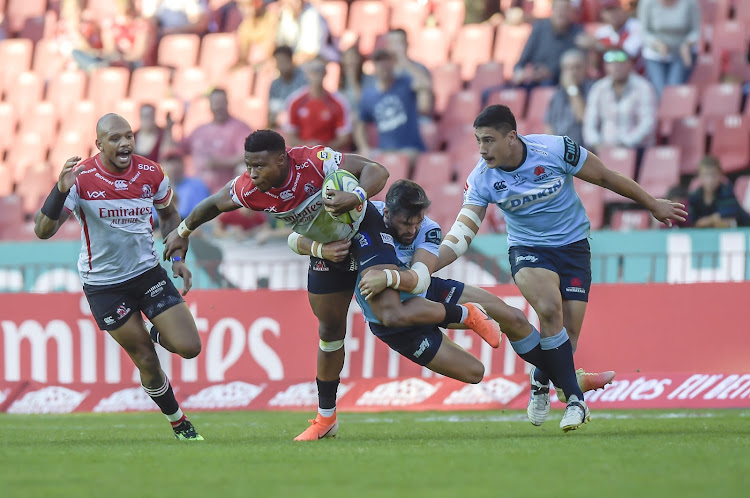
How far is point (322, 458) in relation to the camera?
24.6 ft

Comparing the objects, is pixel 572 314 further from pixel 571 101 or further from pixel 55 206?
pixel 571 101

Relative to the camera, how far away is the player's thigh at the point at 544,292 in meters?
9.15

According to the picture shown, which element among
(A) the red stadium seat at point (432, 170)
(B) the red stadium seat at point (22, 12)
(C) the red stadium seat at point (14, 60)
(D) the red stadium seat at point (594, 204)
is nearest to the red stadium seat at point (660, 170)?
(D) the red stadium seat at point (594, 204)

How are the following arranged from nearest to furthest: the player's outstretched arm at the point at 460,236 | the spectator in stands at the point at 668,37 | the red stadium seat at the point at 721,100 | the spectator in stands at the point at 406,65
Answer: the player's outstretched arm at the point at 460,236
the red stadium seat at the point at 721,100
the spectator in stands at the point at 668,37
the spectator in stands at the point at 406,65

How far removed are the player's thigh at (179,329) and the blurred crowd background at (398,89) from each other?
565cm

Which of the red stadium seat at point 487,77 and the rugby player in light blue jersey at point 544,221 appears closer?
the rugby player in light blue jersey at point 544,221

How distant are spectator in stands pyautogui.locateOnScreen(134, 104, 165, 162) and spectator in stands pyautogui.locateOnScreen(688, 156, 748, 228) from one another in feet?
27.0

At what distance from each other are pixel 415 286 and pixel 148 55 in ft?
47.3

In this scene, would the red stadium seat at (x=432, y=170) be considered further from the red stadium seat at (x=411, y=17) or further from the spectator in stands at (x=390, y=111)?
the red stadium seat at (x=411, y=17)

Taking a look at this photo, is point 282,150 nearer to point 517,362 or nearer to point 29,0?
point 517,362

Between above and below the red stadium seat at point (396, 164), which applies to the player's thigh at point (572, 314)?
A: below

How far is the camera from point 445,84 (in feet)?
61.3

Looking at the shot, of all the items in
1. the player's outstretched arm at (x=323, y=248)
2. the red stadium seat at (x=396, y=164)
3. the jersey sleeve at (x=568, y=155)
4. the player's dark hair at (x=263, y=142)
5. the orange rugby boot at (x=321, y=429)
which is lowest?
the orange rugby boot at (x=321, y=429)

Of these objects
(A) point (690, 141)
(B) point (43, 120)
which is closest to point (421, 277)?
(A) point (690, 141)
